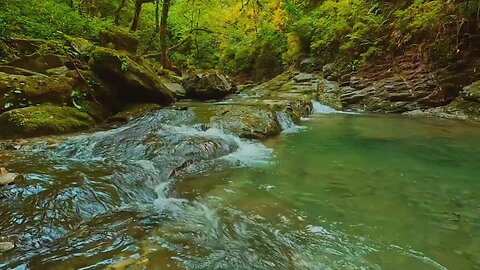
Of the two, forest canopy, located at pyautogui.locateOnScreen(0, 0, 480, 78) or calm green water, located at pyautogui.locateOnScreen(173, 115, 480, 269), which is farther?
forest canopy, located at pyautogui.locateOnScreen(0, 0, 480, 78)

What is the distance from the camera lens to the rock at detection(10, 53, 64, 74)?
8.30 metres

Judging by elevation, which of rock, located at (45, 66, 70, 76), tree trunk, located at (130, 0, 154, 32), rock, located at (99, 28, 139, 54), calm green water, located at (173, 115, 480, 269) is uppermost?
tree trunk, located at (130, 0, 154, 32)

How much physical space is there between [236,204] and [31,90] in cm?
553

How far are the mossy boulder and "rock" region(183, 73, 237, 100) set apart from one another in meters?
4.78

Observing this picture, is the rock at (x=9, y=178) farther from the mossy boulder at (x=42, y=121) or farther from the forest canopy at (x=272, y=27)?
the forest canopy at (x=272, y=27)

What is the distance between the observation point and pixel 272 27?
19.4 meters

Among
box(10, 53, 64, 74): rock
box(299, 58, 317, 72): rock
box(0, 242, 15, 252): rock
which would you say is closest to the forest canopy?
box(299, 58, 317, 72): rock

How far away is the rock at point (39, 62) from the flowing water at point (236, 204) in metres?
3.33

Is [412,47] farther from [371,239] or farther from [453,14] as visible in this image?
[371,239]

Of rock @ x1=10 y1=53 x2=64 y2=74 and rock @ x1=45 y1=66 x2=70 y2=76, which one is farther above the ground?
rock @ x1=10 y1=53 x2=64 y2=74

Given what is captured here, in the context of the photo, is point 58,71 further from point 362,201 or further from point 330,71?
point 330,71

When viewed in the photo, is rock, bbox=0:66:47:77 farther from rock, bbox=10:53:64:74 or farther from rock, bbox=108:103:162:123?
rock, bbox=108:103:162:123

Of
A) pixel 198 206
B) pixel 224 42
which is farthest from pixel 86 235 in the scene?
pixel 224 42

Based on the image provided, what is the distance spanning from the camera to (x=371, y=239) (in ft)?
9.75
